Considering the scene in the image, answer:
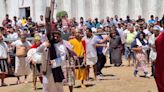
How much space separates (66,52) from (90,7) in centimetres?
2308

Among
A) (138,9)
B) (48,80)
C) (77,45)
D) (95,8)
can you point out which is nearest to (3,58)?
(77,45)

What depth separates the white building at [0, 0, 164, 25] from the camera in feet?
108

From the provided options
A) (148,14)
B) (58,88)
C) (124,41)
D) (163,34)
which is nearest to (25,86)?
(58,88)

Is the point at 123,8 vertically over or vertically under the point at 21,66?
over

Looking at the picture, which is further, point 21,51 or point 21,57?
point 21,57

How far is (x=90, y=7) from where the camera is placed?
3491cm

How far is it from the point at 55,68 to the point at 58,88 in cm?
44

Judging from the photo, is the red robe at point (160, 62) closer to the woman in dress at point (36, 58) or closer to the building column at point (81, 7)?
the woman in dress at point (36, 58)

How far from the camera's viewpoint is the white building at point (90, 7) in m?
33.0

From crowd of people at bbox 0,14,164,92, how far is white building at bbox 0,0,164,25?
6.97 m

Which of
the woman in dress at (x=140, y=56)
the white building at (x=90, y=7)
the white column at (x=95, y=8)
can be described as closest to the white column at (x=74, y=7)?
the white building at (x=90, y=7)

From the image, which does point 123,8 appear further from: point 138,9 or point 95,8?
point 95,8

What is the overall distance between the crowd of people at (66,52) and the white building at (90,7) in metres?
6.97

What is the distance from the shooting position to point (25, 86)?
1677 cm
